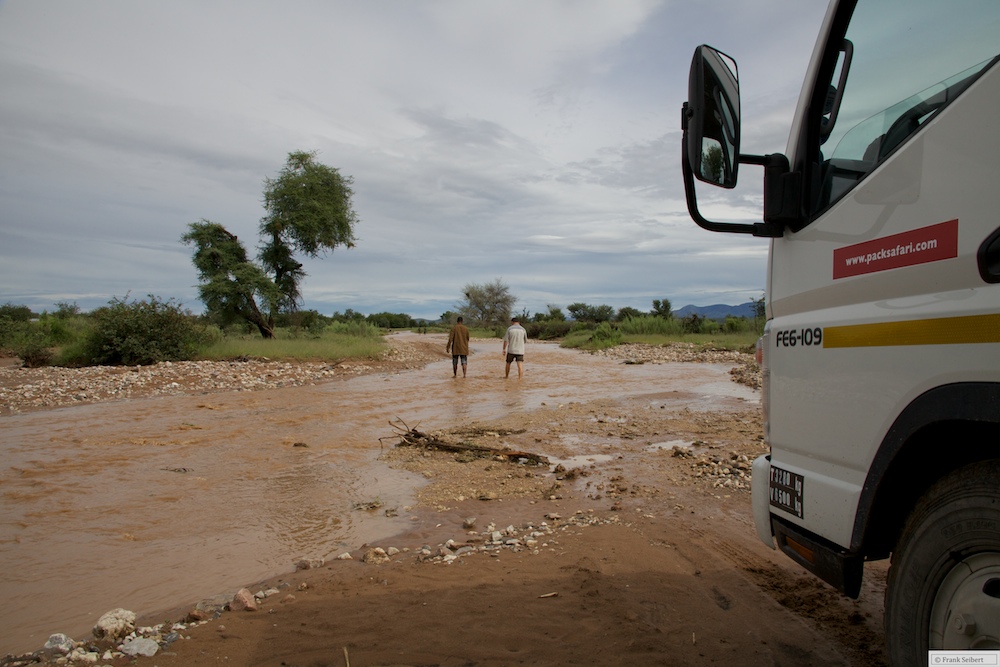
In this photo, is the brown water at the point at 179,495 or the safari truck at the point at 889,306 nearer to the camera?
the safari truck at the point at 889,306

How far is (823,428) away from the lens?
7.54 ft

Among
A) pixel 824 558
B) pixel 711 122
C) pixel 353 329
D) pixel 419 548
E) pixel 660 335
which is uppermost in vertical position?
pixel 711 122

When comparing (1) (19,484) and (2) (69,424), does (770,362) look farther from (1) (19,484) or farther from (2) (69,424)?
(2) (69,424)

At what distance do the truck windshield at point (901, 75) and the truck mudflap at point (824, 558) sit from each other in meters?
1.33

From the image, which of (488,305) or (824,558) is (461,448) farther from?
(488,305)

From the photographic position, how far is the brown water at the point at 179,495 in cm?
402

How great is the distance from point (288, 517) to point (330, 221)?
24.3 m

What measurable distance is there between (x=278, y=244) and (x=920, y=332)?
95.1ft

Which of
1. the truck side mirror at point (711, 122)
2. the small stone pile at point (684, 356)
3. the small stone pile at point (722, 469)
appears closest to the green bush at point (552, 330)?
the small stone pile at point (684, 356)

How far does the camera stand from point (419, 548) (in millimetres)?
4422

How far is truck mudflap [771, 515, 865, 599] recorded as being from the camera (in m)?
2.17

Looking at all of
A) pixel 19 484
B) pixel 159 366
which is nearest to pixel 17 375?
pixel 159 366

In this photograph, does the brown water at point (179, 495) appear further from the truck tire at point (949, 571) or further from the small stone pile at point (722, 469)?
the truck tire at point (949, 571)

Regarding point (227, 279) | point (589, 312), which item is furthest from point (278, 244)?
point (589, 312)
